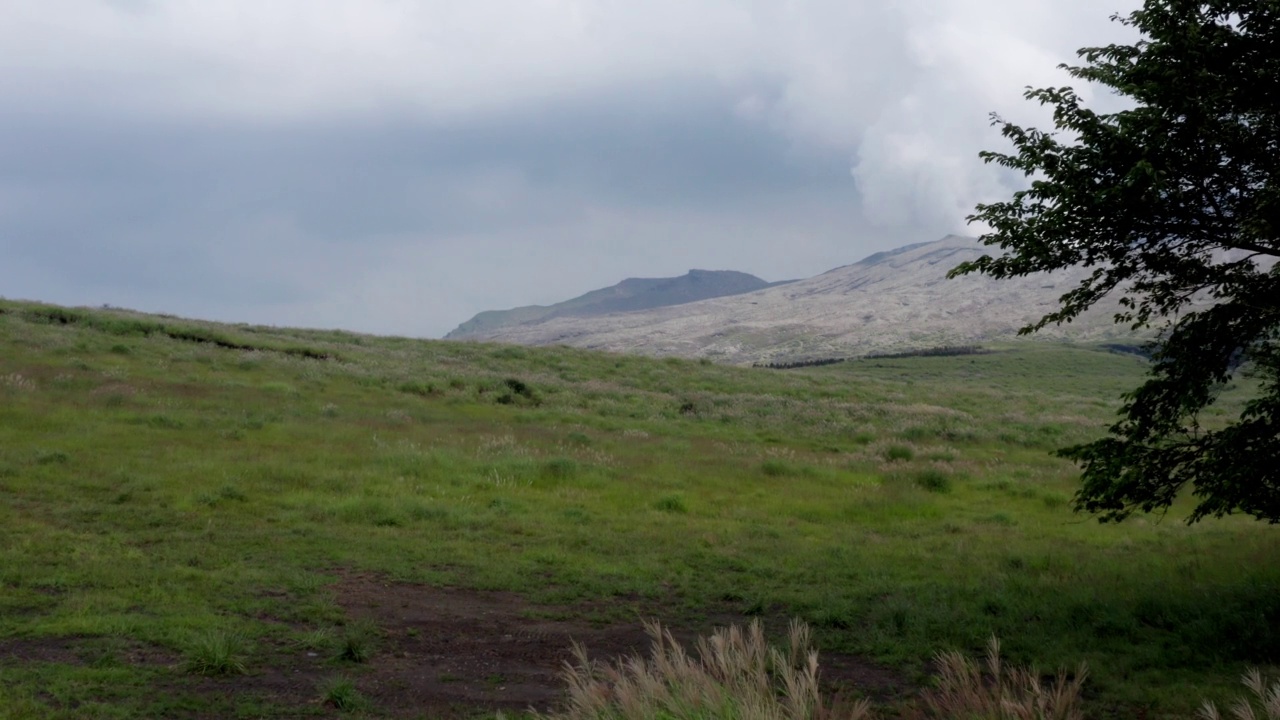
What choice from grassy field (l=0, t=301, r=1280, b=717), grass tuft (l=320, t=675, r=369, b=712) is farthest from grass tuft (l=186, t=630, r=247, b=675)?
grass tuft (l=320, t=675, r=369, b=712)

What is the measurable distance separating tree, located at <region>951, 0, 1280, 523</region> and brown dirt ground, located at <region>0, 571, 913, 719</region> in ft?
14.6

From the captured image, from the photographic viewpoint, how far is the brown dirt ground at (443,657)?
24.6ft

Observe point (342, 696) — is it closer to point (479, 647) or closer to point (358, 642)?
point (358, 642)

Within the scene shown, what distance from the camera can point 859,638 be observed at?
9.80 metres

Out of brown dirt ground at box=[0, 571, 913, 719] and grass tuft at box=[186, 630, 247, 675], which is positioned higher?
grass tuft at box=[186, 630, 247, 675]

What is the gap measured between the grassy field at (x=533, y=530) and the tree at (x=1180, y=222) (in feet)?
6.23

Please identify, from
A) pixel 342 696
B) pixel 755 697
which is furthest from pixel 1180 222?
pixel 342 696

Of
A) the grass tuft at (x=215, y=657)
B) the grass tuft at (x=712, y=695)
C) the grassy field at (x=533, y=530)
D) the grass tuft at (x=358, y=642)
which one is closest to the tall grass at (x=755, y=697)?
the grass tuft at (x=712, y=695)

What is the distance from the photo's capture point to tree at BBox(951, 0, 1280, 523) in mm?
9172

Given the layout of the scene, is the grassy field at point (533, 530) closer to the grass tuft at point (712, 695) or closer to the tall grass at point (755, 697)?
the grass tuft at point (712, 695)

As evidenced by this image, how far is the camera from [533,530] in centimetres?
1498

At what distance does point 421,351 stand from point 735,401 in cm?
1917

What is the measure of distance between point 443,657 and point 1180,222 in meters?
9.05

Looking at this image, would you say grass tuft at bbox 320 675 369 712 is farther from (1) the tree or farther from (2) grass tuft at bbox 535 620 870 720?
(1) the tree
